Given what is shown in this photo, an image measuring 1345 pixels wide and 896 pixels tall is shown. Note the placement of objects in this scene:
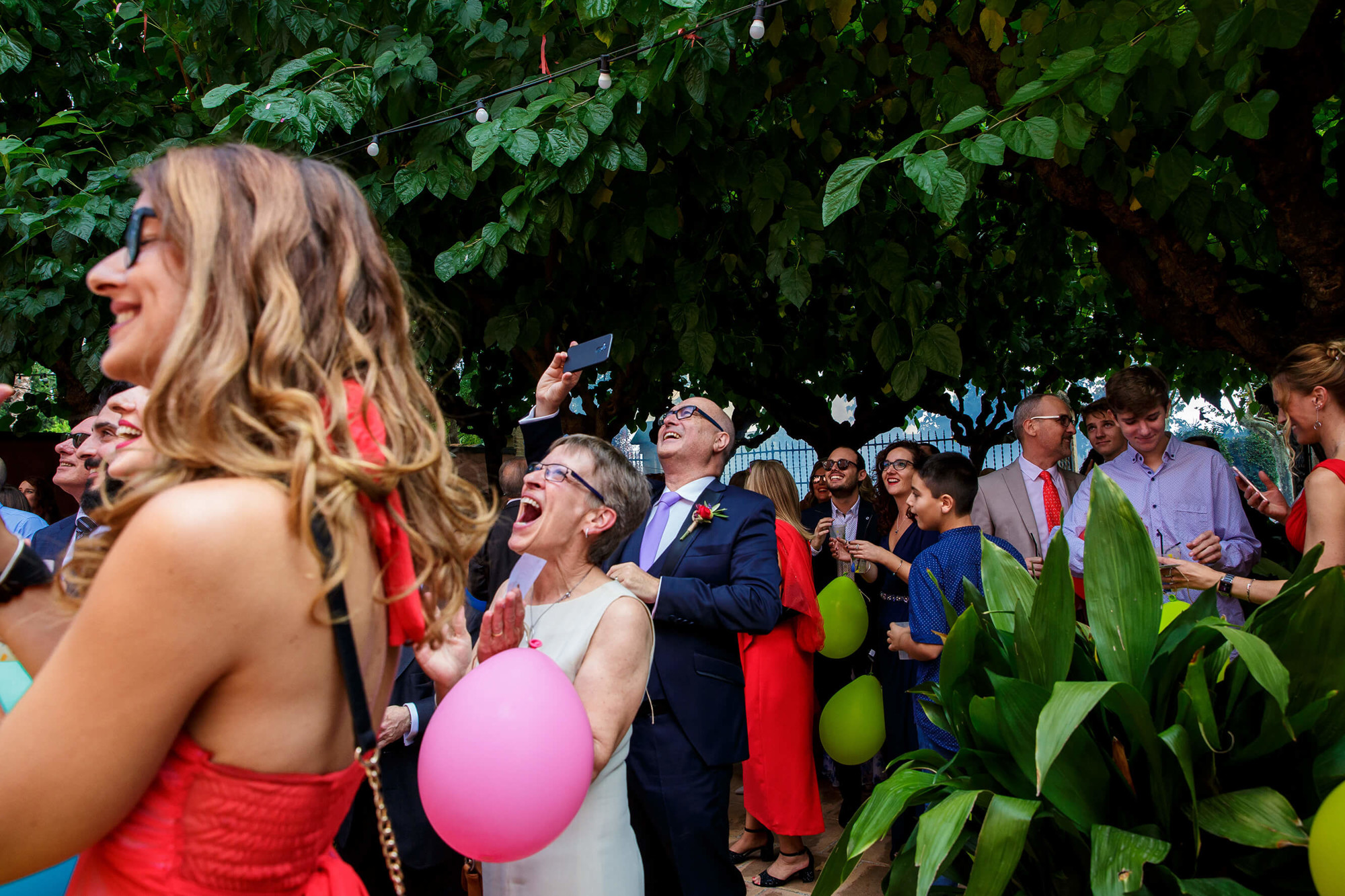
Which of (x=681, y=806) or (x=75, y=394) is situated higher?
(x=75, y=394)

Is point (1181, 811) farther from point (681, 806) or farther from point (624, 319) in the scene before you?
point (624, 319)

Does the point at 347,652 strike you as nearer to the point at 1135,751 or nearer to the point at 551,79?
the point at 1135,751

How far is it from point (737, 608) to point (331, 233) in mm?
2276

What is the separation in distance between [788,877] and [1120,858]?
2882 millimetres

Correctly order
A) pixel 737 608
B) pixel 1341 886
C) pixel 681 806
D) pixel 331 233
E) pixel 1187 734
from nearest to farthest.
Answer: pixel 331 233, pixel 1341 886, pixel 1187 734, pixel 681 806, pixel 737 608

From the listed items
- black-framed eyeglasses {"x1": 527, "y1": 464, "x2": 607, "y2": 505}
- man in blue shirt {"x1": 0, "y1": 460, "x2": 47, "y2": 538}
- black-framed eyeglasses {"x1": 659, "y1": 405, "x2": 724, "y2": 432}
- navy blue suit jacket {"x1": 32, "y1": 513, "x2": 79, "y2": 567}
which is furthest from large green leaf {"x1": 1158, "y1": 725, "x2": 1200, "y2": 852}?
man in blue shirt {"x1": 0, "y1": 460, "x2": 47, "y2": 538}

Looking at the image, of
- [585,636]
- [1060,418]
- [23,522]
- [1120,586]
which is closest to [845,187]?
[1120,586]

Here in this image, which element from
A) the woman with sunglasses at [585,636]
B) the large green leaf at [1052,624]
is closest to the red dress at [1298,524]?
the large green leaf at [1052,624]

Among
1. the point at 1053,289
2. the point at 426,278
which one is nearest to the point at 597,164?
the point at 426,278

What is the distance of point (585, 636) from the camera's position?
2320mm

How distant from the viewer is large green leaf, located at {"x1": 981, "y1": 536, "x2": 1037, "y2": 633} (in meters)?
2.23

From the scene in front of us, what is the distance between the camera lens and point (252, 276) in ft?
3.22

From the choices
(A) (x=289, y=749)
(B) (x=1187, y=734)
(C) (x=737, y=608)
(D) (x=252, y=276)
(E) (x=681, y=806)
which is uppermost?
(D) (x=252, y=276)

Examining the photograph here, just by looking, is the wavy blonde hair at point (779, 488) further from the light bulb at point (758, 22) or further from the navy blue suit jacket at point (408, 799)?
the navy blue suit jacket at point (408, 799)
